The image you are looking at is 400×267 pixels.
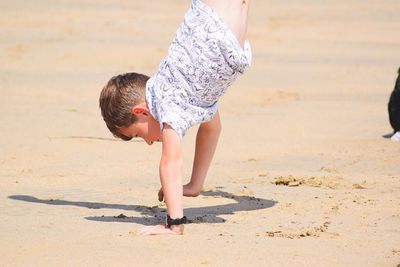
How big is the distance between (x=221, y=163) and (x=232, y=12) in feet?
7.19

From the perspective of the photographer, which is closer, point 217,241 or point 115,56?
point 217,241

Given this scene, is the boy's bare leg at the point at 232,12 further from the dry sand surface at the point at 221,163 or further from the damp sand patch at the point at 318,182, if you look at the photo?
the damp sand patch at the point at 318,182

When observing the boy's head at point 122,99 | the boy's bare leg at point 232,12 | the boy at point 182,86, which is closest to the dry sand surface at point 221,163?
the boy at point 182,86

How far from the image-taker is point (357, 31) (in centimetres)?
1644

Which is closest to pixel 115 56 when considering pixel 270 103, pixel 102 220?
pixel 270 103

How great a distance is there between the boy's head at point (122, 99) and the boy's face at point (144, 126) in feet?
0.06

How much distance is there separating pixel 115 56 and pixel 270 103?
11.4 ft

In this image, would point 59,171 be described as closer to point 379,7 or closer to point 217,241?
point 217,241

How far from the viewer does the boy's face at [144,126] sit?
430 centimetres

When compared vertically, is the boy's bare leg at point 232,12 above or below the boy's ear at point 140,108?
above

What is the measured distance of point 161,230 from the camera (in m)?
4.05

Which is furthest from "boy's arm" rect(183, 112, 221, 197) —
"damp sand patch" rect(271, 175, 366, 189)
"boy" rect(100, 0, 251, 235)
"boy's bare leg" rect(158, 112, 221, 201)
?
"damp sand patch" rect(271, 175, 366, 189)

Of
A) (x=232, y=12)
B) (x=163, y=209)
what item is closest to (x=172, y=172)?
(x=163, y=209)

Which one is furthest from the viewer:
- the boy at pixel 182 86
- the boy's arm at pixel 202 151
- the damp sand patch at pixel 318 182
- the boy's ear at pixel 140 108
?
the damp sand patch at pixel 318 182
